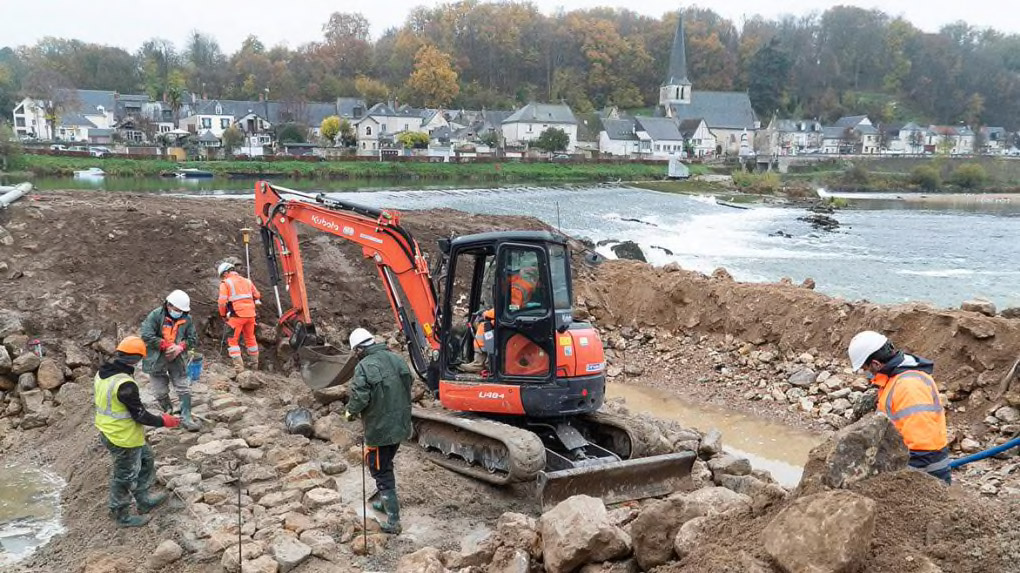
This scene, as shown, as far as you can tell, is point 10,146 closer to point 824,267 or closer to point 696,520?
point 824,267

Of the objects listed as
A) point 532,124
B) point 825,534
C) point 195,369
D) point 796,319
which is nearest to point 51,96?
point 532,124

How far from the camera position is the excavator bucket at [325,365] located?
891 centimetres

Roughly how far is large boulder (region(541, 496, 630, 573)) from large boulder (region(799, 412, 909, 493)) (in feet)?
3.91

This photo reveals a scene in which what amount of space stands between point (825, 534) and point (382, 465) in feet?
12.4

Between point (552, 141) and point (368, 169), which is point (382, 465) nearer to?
point (368, 169)

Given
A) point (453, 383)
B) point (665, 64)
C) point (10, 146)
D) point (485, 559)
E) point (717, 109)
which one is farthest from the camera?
point (665, 64)

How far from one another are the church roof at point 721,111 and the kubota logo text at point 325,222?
8818cm

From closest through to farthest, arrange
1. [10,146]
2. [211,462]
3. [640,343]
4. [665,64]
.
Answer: [211,462] < [640,343] < [10,146] < [665,64]

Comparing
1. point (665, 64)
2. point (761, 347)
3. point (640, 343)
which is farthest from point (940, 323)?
point (665, 64)

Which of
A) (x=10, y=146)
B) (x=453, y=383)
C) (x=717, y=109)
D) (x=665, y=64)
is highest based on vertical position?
(x=665, y=64)

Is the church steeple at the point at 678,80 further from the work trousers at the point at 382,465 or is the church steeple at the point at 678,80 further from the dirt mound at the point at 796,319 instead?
the work trousers at the point at 382,465

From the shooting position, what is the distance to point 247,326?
980 cm

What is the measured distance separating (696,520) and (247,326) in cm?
717

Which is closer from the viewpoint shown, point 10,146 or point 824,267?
point 824,267
